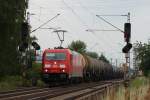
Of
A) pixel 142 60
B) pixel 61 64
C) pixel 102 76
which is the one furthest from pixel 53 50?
pixel 102 76

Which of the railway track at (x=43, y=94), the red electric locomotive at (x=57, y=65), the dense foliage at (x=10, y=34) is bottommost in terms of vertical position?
the railway track at (x=43, y=94)

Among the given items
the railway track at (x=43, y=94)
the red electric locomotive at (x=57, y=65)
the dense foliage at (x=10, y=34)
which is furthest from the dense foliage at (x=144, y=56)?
the railway track at (x=43, y=94)

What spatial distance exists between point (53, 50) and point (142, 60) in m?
12.4

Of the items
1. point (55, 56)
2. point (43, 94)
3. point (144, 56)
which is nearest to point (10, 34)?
point (55, 56)

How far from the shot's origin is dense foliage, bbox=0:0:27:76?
5016cm

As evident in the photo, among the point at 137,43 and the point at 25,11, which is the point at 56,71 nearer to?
the point at 25,11

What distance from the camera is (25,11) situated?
2100 inches

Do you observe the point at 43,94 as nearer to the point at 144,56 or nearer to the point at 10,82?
the point at 10,82

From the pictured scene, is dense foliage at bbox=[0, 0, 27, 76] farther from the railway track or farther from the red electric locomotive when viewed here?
the railway track

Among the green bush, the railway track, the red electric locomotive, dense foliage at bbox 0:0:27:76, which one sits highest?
dense foliage at bbox 0:0:27:76

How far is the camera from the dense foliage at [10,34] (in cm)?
5016

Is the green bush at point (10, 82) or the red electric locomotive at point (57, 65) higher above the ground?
the red electric locomotive at point (57, 65)

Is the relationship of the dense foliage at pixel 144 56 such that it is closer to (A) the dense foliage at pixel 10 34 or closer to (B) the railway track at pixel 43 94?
(A) the dense foliage at pixel 10 34

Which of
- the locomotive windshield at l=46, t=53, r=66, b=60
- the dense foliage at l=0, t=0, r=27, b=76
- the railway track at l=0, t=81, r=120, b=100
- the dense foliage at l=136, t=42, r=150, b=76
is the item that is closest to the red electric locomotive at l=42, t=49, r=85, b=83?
the locomotive windshield at l=46, t=53, r=66, b=60
